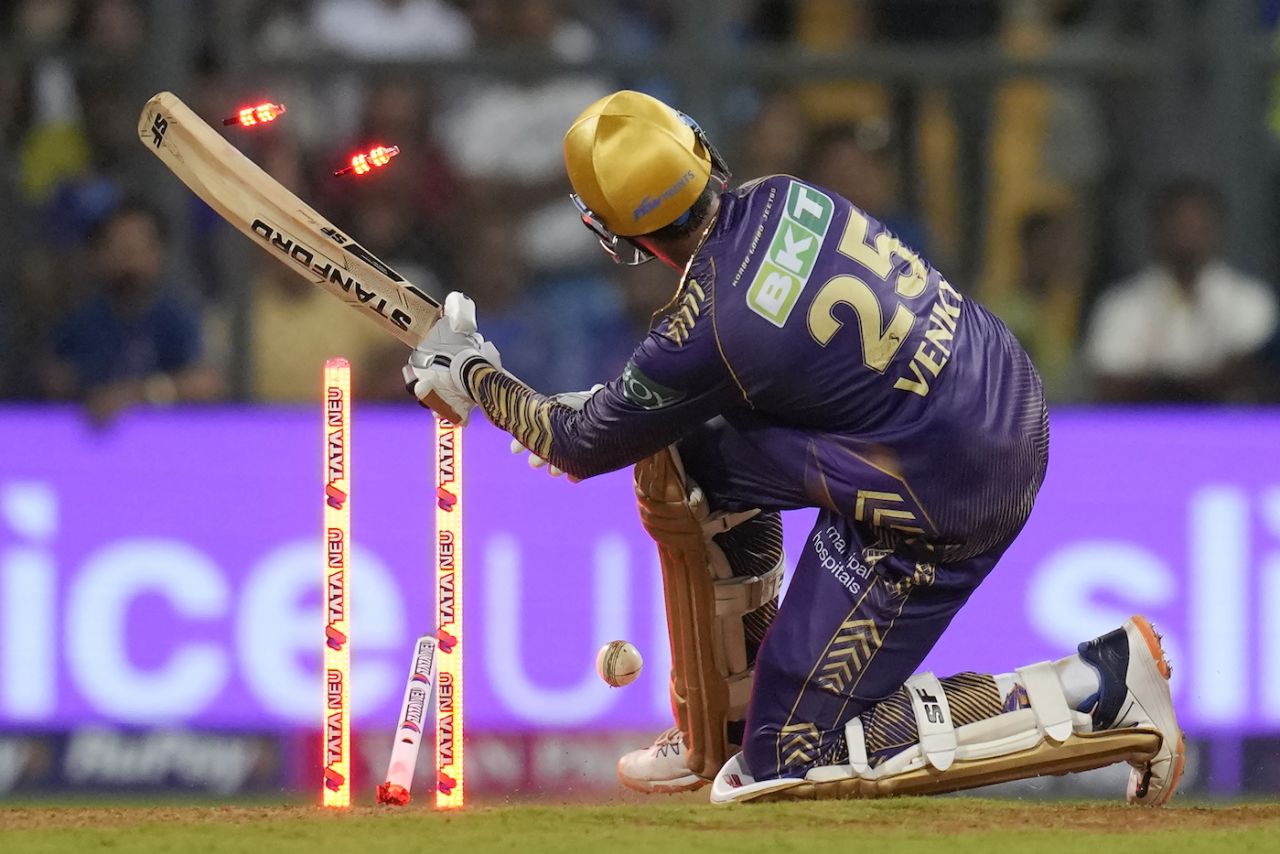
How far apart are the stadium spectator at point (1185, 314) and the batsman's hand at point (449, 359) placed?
3043 millimetres

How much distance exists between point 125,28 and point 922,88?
2774 mm

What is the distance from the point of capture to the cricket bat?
5.13m

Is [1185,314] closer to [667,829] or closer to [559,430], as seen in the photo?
[559,430]

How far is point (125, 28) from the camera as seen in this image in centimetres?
732

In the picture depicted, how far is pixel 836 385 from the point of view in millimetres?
4723

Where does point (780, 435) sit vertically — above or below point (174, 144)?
below

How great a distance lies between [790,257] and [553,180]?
2.91 m

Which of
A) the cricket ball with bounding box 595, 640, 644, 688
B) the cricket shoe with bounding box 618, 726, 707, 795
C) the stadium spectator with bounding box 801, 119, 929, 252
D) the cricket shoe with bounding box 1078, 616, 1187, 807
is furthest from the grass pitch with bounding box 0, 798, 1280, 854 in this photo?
the stadium spectator with bounding box 801, 119, 929, 252

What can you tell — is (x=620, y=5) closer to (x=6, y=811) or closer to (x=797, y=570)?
(x=797, y=570)

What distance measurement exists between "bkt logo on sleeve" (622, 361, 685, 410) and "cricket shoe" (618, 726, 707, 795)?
3.51 ft

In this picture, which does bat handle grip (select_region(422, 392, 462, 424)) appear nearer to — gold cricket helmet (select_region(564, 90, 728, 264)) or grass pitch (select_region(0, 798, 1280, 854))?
gold cricket helmet (select_region(564, 90, 728, 264))

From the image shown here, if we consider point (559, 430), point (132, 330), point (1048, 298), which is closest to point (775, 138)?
point (1048, 298)

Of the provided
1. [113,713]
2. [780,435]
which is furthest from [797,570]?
[113,713]

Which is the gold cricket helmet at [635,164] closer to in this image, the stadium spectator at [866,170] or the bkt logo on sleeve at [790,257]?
the bkt logo on sleeve at [790,257]
